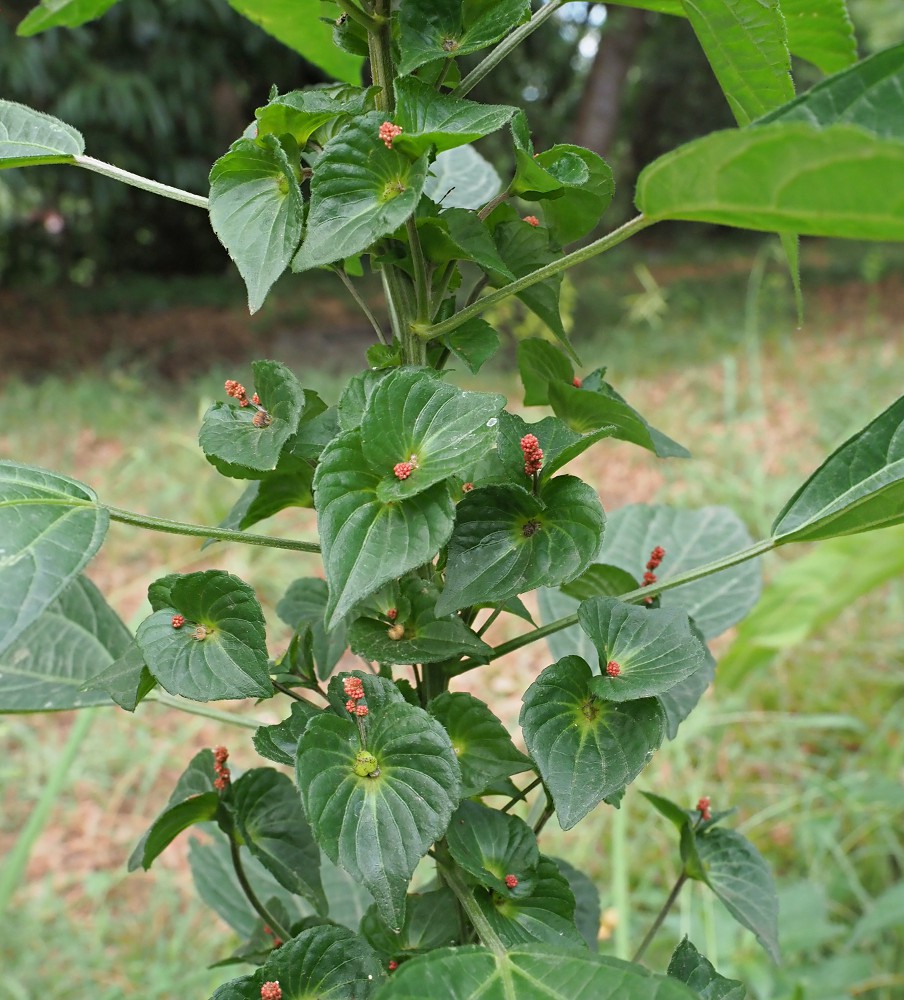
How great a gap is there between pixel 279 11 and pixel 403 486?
1.22ft

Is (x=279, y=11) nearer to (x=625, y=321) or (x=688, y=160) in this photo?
(x=688, y=160)

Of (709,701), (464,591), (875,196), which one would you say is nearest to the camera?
(875,196)

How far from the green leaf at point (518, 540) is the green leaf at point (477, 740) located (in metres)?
0.07

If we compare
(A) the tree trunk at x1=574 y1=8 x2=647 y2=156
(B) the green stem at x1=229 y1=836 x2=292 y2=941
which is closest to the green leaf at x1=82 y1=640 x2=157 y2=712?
(B) the green stem at x1=229 y1=836 x2=292 y2=941

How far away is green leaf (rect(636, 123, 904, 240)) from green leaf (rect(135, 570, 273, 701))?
0.25 meters

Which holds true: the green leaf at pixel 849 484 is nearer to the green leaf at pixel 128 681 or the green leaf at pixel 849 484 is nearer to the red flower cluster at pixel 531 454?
the red flower cluster at pixel 531 454

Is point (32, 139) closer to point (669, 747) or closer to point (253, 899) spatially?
point (253, 899)

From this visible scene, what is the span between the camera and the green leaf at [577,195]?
43cm

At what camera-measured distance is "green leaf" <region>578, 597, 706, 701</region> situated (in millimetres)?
415

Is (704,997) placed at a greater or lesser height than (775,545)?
lesser

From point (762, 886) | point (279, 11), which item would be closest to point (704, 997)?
point (762, 886)

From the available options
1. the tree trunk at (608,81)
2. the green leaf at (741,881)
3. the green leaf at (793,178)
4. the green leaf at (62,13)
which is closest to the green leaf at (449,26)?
the green leaf at (793,178)

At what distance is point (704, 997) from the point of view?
47 cm

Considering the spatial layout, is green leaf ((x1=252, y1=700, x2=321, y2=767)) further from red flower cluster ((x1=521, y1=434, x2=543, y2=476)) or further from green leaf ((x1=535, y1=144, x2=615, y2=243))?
green leaf ((x1=535, y1=144, x2=615, y2=243))
